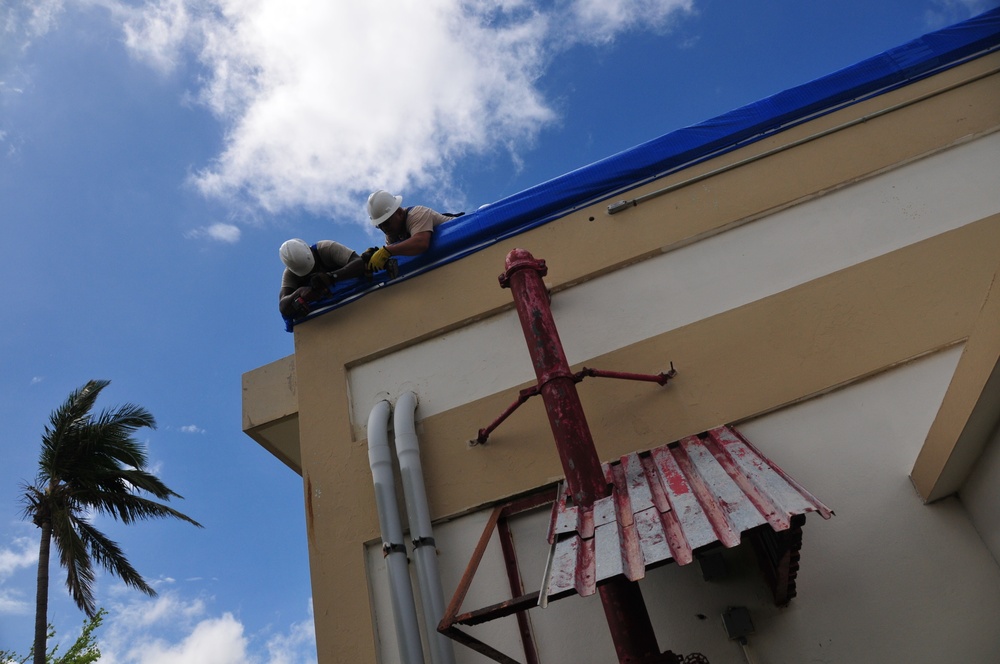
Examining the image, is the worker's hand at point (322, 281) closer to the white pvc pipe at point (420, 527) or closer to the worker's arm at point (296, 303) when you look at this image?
the worker's arm at point (296, 303)

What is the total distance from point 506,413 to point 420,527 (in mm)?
987

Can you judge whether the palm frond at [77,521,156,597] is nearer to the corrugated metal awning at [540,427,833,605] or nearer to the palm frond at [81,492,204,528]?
the palm frond at [81,492,204,528]

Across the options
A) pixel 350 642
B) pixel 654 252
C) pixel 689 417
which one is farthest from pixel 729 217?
pixel 350 642

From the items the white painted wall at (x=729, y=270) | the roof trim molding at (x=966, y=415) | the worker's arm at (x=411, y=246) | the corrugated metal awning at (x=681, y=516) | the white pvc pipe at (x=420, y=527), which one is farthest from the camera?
the worker's arm at (x=411, y=246)

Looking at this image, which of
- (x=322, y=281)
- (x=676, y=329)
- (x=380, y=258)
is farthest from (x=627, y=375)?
(x=322, y=281)

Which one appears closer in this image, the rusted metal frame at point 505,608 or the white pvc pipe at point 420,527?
the rusted metal frame at point 505,608

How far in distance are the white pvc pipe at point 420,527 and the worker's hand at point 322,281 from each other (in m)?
1.42

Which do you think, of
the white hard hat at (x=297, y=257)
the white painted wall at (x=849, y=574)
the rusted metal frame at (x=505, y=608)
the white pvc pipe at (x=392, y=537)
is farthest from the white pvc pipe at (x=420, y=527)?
the white hard hat at (x=297, y=257)

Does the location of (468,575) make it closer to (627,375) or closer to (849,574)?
(627,375)

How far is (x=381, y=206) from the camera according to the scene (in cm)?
729

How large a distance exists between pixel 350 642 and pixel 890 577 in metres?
3.45

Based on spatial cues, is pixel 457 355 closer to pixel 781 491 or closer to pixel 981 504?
pixel 781 491

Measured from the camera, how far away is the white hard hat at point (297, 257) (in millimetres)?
7145

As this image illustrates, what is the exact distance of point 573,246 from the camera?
6527mm
